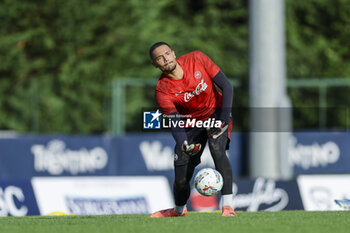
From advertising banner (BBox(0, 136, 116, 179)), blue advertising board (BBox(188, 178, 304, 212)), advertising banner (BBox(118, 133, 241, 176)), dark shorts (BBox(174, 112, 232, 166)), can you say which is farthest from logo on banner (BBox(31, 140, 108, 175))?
dark shorts (BBox(174, 112, 232, 166))

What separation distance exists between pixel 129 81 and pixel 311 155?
16.8 ft

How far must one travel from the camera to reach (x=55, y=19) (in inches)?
1059

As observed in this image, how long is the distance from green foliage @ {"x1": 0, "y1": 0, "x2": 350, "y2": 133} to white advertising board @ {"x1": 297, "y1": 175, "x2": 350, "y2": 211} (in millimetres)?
8597

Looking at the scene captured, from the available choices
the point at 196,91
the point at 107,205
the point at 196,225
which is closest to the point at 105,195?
the point at 107,205

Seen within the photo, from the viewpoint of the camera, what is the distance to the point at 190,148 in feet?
30.3

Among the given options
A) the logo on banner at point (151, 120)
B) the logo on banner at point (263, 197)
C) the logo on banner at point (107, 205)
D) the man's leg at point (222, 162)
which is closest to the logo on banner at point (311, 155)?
the logo on banner at point (263, 197)

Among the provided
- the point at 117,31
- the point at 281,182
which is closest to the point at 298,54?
the point at 117,31

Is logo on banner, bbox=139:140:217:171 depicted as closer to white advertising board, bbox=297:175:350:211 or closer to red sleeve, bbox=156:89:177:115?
white advertising board, bbox=297:175:350:211

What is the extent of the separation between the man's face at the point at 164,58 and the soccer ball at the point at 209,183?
48.0 inches

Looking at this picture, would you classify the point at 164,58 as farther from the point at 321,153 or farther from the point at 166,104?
the point at 321,153

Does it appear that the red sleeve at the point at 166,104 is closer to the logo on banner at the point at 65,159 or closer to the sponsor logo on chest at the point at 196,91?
the sponsor logo on chest at the point at 196,91

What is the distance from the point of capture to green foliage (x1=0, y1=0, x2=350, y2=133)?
2341 centimetres

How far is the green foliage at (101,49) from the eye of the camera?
922 inches

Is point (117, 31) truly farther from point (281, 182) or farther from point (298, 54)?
point (281, 182)
